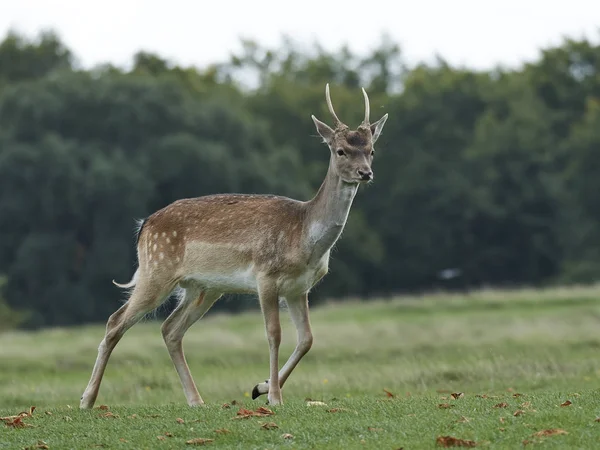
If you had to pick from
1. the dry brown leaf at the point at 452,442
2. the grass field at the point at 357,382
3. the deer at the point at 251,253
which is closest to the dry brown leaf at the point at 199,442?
the grass field at the point at 357,382

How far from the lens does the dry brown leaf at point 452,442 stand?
10391 millimetres

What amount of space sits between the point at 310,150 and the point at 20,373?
54542mm

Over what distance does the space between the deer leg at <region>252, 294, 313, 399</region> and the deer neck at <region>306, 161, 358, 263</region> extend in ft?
1.94

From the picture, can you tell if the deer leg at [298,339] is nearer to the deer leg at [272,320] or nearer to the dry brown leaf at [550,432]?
the deer leg at [272,320]

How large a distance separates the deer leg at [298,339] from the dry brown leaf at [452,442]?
353cm

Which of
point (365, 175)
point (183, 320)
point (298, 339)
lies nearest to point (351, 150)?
point (365, 175)

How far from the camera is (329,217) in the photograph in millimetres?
13719

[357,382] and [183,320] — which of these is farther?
[357,382]

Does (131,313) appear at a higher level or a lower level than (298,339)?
higher

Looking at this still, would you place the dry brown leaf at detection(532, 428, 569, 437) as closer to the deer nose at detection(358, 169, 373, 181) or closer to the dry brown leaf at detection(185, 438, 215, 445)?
the dry brown leaf at detection(185, 438, 215, 445)

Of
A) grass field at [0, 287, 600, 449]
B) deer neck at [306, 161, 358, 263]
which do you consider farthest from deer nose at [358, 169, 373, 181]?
grass field at [0, 287, 600, 449]

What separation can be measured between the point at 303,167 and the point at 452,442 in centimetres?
6441

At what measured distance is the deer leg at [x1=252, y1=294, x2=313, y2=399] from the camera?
13836 mm

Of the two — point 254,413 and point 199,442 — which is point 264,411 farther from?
point 199,442
